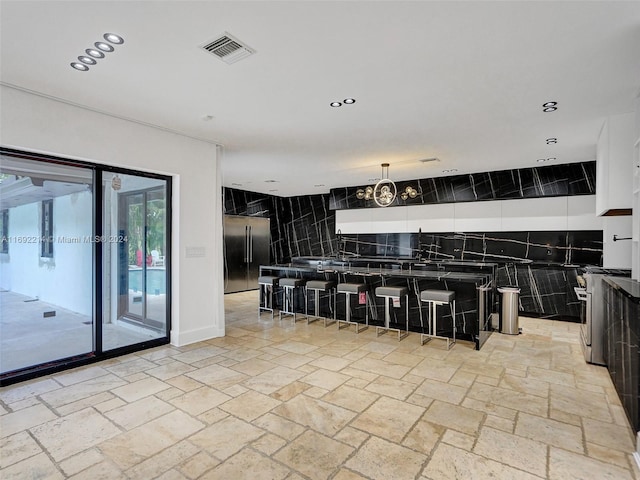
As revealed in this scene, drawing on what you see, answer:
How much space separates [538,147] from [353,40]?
392 cm

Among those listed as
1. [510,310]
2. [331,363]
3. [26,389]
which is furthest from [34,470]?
[510,310]

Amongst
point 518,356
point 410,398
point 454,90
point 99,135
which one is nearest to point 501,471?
point 410,398

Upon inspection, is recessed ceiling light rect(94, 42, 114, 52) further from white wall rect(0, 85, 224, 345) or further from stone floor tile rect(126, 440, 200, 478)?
stone floor tile rect(126, 440, 200, 478)

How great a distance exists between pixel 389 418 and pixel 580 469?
1.14m

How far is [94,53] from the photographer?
2.51m

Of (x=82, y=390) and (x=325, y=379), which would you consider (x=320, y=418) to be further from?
(x=82, y=390)

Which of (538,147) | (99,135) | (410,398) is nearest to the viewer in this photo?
(410,398)

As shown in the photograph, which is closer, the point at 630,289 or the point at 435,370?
the point at 630,289

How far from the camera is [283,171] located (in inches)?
263

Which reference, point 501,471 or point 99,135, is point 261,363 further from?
point 99,135

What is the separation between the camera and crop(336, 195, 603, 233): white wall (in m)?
6.07

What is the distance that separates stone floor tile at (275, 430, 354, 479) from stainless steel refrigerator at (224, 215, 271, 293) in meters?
6.73

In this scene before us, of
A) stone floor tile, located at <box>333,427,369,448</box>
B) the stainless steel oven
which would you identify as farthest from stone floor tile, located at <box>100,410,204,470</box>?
the stainless steel oven

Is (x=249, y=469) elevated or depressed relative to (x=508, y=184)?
depressed
